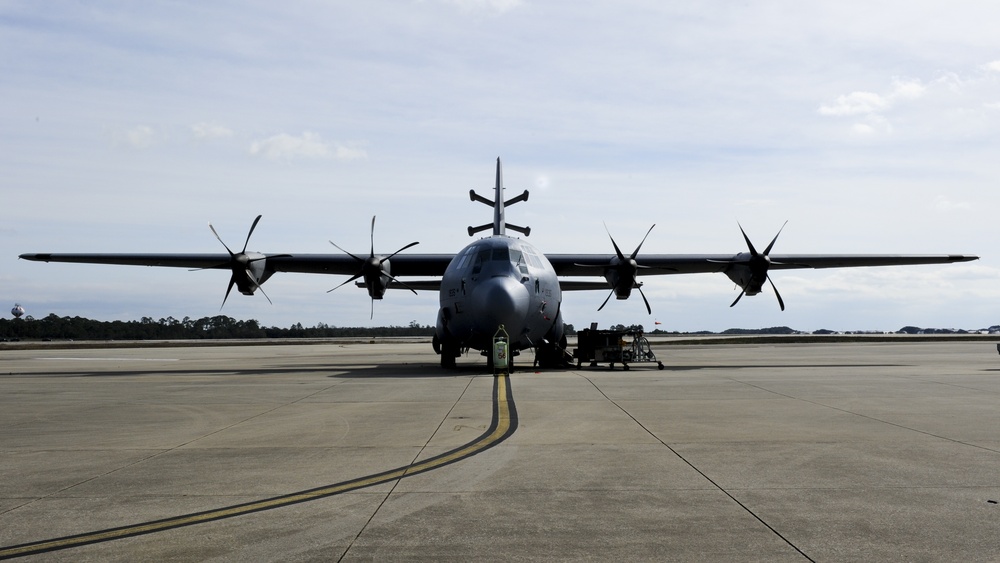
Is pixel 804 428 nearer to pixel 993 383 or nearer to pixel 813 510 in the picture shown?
pixel 813 510

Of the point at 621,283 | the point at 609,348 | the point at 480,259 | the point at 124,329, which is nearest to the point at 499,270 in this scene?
the point at 480,259

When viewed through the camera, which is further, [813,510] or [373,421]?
[373,421]

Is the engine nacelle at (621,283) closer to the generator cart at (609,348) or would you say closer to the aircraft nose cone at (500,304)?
the generator cart at (609,348)

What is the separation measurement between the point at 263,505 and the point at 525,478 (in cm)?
242

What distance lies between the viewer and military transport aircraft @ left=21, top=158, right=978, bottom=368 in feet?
78.5

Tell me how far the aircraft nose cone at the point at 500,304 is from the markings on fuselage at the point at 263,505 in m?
12.5

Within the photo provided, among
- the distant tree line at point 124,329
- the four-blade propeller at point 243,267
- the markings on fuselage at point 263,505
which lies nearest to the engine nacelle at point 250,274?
the four-blade propeller at point 243,267

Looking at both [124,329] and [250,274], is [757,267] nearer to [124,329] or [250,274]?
[250,274]

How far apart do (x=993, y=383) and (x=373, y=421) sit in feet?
49.4

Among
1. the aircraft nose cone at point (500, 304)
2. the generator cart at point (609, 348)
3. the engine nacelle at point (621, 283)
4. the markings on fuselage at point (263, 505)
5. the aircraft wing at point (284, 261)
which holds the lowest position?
the markings on fuselage at point (263, 505)

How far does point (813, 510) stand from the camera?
6055mm

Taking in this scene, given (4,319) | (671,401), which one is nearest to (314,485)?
(671,401)

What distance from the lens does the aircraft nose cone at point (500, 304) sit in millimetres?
23031

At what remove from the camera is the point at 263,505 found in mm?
6340
